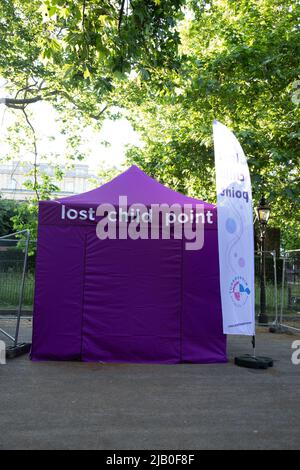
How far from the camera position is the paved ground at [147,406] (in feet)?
14.6

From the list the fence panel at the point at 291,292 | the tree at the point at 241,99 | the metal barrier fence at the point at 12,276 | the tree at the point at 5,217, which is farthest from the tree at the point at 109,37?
the tree at the point at 5,217

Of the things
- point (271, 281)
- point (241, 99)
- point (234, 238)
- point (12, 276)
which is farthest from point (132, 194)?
point (241, 99)

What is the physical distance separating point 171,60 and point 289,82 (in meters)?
7.72

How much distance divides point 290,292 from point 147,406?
27.8ft

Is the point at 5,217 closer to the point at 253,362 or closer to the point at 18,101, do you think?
the point at 18,101

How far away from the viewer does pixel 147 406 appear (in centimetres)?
568

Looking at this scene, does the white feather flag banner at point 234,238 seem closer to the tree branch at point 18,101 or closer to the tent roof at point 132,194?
the tent roof at point 132,194

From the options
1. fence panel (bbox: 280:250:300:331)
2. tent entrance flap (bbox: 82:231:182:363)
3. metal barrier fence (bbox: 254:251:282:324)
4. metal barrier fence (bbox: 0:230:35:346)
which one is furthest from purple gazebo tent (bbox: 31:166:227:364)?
metal barrier fence (bbox: 254:251:282:324)

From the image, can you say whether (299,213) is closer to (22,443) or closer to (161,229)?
(161,229)

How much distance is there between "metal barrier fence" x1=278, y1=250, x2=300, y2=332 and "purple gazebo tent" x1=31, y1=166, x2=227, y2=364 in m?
4.96

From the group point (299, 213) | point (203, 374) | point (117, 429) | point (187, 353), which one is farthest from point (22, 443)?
point (299, 213)

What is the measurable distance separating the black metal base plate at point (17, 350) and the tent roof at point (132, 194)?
2795 millimetres

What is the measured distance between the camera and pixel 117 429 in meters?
4.76

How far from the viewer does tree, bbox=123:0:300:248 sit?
47.4 ft
